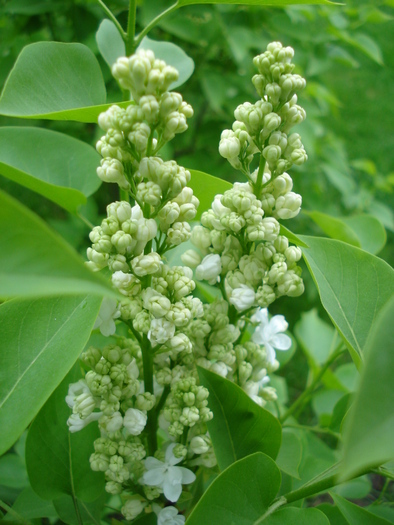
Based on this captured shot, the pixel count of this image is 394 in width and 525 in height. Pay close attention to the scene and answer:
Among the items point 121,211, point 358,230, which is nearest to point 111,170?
point 121,211

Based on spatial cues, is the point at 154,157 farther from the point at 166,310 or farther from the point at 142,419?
the point at 142,419

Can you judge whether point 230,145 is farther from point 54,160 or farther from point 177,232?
point 54,160

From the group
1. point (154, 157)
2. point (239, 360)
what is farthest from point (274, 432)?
point (154, 157)

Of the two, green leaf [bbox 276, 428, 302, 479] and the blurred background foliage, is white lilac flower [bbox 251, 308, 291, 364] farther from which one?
the blurred background foliage

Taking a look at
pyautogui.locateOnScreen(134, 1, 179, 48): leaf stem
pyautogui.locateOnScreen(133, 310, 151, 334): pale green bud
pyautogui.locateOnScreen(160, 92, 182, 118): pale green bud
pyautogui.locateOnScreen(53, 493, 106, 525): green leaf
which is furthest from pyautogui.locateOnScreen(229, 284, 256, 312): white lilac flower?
pyautogui.locateOnScreen(134, 1, 179, 48): leaf stem

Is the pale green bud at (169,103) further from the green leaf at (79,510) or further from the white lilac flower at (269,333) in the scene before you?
the green leaf at (79,510)
